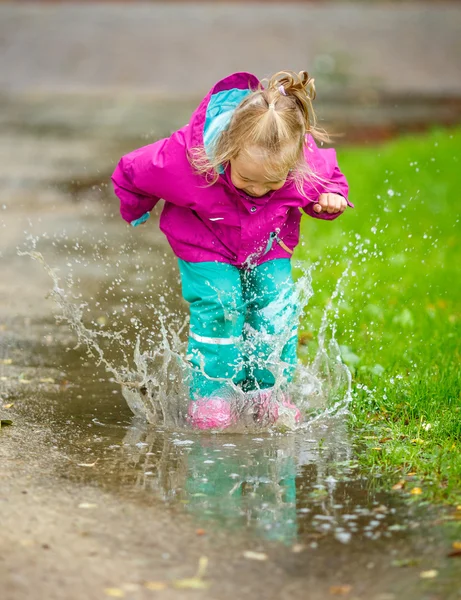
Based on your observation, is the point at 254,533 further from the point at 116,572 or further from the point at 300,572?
the point at 116,572

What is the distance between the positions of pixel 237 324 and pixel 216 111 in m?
0.82

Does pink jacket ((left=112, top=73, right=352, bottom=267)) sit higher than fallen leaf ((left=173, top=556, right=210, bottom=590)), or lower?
higher

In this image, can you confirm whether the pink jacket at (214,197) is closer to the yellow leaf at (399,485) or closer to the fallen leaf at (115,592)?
the yellow leaf at (399,485)

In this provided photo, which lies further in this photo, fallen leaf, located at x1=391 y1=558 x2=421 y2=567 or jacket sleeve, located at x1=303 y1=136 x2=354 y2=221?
jacket sleeve, located at x1=303 y1=136 x2=354 y2=221

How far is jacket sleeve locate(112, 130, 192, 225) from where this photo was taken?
3715mm

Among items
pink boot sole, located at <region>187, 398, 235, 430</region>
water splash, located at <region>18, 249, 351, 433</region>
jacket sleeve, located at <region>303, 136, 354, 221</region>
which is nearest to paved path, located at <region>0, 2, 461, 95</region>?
water splash, located at <region>18, 249, 351, 433</region>

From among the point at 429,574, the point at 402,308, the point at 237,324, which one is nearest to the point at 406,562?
the point at 429,574

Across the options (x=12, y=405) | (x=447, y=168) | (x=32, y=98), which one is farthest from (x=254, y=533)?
(x=32, y=98)

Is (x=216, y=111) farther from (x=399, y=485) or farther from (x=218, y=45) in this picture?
(x=218, y=45)

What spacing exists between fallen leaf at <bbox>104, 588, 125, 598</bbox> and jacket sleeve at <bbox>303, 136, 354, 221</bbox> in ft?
5.91

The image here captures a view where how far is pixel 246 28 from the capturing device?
680 inches

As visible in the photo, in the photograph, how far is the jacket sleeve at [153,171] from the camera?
12.2 feet

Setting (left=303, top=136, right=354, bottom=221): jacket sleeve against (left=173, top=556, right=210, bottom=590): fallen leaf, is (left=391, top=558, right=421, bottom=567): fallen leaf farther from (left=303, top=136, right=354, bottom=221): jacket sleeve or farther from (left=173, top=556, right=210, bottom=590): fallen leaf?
(left=303, top=136, right=354, bottom=221): jacket sleeve

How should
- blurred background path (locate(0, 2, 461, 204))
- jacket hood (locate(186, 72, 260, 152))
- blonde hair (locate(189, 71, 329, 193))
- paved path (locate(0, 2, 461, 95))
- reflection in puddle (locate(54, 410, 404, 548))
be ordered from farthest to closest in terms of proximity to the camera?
1. paved path (locate(0, 2, 461, 95))
2. blurred background path (locate(0, 2, 461, 204))
3. jacket hood (locate(186, 72, 260, 152))
4. blonde hair (locate(189, 71, 329, 193))
5. reflection in puddle (locate(54, 410, 404, 548))
